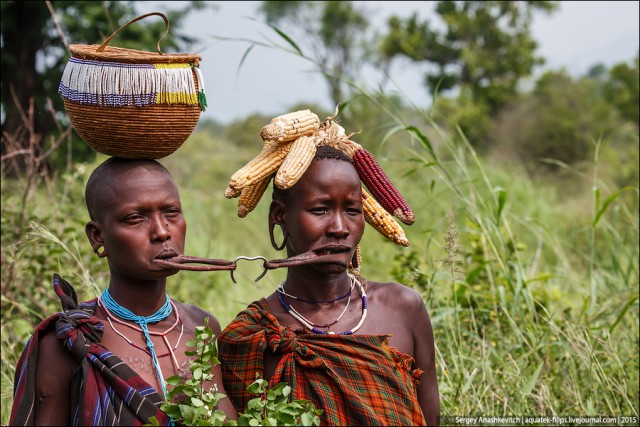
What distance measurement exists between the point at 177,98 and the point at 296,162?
16.9 inches

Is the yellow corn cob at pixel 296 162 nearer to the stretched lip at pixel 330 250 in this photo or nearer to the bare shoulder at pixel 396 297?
the stretched lip at pixel 330 250

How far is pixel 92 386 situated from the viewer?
2324mm

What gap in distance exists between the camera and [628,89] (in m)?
15.1

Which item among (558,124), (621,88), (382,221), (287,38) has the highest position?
(621,88)

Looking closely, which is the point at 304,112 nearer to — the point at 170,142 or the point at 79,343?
the point at 170,142

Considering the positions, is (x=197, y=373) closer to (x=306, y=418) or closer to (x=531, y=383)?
(x=306, y=418)

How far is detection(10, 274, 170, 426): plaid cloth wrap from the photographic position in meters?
2.31

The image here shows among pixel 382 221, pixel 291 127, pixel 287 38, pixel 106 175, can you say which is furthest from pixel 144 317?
pixel 287 38

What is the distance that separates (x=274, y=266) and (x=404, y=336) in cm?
56

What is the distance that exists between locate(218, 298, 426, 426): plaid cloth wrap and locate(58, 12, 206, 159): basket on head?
2.31ft

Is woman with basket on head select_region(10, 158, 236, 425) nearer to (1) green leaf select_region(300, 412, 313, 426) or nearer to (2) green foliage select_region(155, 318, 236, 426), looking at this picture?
(2) green foliage select_region(155, 318, 236, 426)

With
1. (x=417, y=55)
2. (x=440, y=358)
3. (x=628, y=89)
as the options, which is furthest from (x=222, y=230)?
(x=417, y=55)

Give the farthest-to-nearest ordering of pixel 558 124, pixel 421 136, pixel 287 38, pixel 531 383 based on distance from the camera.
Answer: pixel 558 124 → pixel 421 136 → pixel 287 38 → pixel 531 383

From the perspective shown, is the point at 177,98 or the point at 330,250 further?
the point at 330,250
